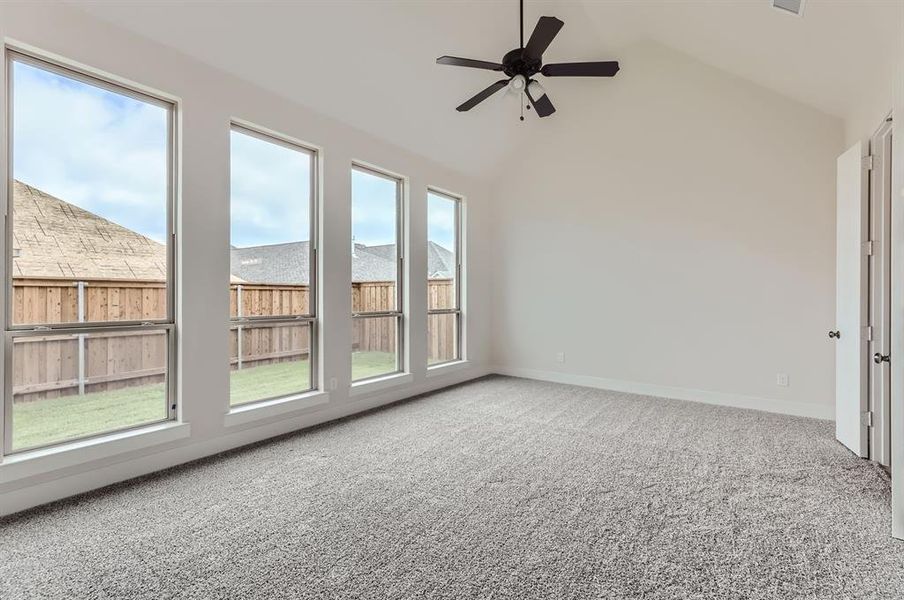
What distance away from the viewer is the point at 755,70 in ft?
Result: 13.5

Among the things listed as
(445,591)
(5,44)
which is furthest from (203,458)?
(5,44)

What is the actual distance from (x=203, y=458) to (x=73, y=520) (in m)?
0.88

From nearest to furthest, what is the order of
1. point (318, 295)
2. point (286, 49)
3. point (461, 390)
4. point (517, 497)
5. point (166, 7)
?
point (517, 497) → point (166, 7) → point (286, 49) → point (318, 295) → point (461, 390)

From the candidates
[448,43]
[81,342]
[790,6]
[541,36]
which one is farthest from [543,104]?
[81,342]

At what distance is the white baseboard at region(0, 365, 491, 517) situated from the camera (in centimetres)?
243

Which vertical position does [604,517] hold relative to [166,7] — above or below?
below

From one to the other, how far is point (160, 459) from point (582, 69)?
13.3ft

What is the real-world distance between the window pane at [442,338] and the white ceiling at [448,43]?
7.14 ft

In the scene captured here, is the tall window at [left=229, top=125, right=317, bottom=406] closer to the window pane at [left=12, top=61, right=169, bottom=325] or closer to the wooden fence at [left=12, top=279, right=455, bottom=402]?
the wooden fence at [left=12, top=279, right=455, bottom=402]

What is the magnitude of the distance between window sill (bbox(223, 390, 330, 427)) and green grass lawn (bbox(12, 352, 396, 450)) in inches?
4.2

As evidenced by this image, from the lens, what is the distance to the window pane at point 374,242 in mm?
4559

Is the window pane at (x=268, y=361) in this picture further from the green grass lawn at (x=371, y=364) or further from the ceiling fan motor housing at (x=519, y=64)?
the ceiling fan motor housing at (x=519, y=64)

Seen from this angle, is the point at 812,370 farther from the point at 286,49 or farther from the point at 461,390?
the point at 286,49

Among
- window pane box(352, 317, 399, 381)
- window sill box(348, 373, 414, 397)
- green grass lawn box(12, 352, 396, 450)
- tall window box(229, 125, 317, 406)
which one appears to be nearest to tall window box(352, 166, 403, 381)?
window pane box(352, 317, 399, 381)
